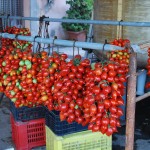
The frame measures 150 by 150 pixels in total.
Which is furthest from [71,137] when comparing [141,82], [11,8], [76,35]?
[76,35]

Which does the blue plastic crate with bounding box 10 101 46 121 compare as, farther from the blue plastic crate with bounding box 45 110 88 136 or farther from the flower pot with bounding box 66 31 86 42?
the flower pot with bounding box 66 31 86 42

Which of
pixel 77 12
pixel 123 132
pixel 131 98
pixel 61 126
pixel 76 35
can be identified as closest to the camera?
pixel 131 98

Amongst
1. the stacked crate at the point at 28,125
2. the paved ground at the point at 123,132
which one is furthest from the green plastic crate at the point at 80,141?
the paved ground at the point at 123,132

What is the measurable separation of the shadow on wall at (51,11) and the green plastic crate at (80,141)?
23.2ft

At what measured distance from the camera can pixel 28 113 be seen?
400cm

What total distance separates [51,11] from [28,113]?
26.4 feet

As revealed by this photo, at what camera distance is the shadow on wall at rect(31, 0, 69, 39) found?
10141mm

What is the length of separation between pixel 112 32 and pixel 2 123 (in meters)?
2.75

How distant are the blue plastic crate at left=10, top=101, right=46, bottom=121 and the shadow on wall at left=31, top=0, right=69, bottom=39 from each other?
6473 millimetres

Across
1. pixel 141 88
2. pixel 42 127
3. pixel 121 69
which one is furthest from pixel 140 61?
pixel 121 69

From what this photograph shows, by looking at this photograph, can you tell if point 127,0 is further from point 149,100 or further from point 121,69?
point 121,69

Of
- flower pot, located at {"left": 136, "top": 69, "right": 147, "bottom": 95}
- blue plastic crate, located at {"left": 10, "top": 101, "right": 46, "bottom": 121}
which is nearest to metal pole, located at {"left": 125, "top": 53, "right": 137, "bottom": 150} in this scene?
blue plastic crate, located at {"left": 10, "top": 101, "right": 46, "bottom": 121}

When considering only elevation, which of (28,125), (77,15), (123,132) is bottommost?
(123,132)

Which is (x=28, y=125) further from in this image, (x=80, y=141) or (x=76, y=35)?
(x=76, y=35)
